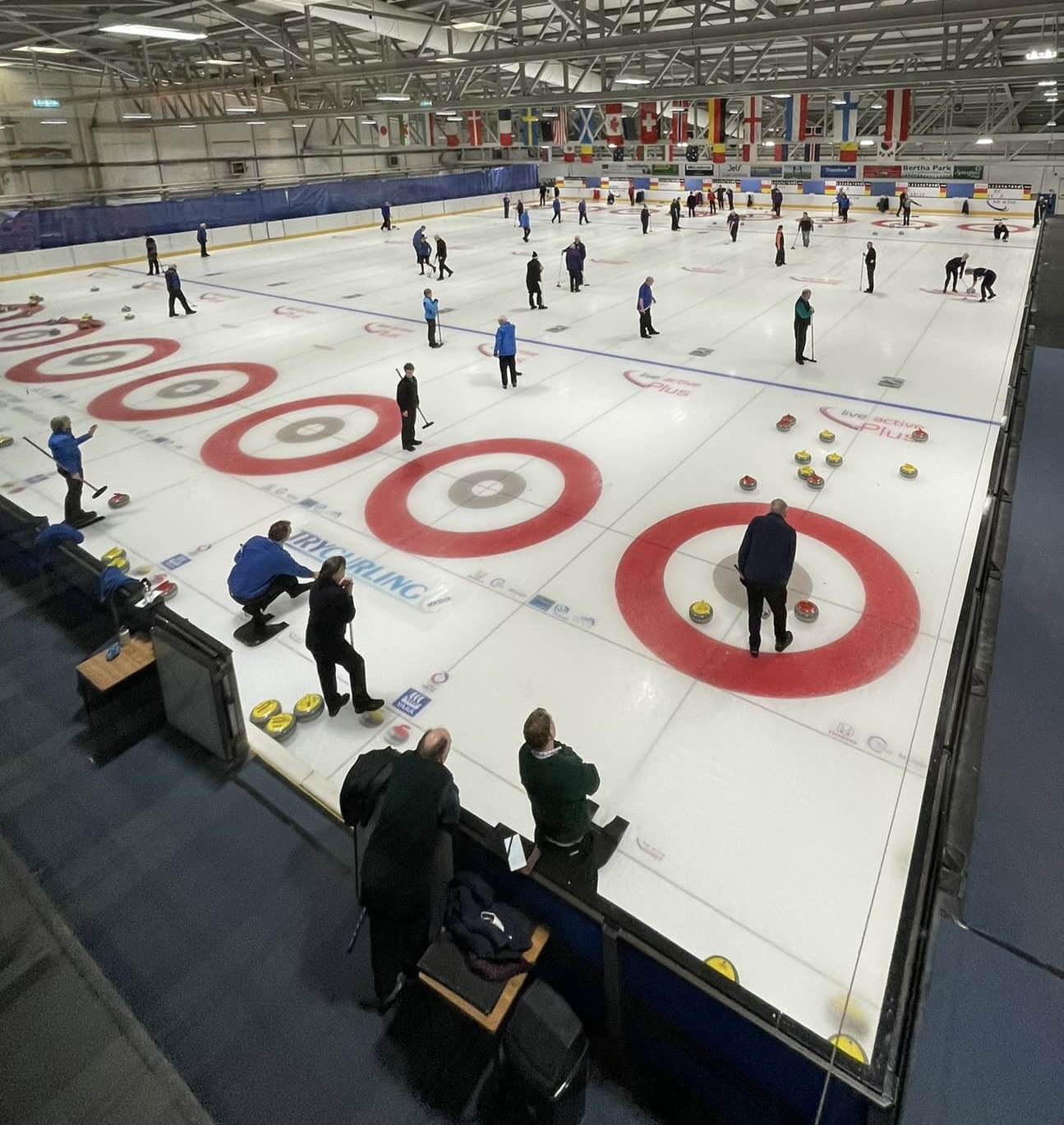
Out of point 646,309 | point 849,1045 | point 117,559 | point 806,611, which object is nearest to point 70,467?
point 117,559

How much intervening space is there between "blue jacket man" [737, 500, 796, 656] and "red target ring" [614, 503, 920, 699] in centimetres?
43

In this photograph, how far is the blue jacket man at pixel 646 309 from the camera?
15.4 meters

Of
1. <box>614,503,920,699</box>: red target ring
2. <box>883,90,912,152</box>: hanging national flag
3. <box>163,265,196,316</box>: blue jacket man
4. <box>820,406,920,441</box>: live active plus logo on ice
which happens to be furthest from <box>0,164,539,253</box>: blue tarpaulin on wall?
<box>614,503,920,699</box>: red target ring

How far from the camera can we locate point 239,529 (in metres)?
8.66

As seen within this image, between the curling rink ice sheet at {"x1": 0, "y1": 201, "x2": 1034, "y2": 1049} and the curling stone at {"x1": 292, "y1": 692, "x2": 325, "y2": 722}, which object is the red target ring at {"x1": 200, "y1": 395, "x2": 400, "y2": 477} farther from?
the curling stone at {"x1": 292, "y1": 692, "x2": 325, "y2": 722}

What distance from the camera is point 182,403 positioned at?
42.4ft

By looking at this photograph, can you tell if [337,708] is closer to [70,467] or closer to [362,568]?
[362,568]

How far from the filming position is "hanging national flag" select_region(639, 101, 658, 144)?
2589cm

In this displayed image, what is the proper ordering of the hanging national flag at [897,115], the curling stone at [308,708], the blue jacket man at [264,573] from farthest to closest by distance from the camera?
the hanging national flag at [897,115] → the blue jacket man at [264,573] → the curling stone at [308,708]

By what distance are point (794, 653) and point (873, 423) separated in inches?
259

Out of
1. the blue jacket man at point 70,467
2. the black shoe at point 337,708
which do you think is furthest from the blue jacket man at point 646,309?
the black shoe at point 337,708

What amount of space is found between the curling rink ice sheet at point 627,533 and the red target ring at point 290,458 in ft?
0.24

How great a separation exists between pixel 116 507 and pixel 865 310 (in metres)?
17.1

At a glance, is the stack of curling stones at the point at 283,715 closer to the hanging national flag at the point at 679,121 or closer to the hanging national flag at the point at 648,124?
the hanging national flag at the point at 648,124
